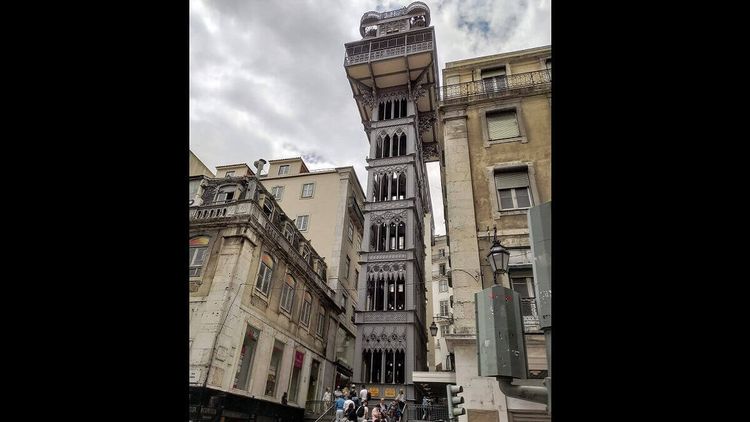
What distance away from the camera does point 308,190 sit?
1366 inches

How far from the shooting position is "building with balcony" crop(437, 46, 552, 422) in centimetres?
1102

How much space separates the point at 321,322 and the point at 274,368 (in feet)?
23.7

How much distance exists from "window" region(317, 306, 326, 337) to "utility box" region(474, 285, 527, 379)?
24065 mm

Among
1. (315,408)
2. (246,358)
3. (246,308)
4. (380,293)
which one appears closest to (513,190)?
(246,308)

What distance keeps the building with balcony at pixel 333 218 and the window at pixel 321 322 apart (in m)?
2.21

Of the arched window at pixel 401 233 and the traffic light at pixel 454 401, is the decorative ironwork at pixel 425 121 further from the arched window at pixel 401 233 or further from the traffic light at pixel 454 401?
the traffic light at pixel 454 401

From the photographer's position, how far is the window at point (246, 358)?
1876cm

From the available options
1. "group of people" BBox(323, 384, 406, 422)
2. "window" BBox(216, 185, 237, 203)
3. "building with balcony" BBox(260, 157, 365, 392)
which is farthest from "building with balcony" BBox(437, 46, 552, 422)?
"building with balcony" BBox(260, 157, 365, 392)

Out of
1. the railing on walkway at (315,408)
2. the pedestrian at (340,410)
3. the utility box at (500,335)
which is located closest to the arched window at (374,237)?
the railing on walkway at (315,408)

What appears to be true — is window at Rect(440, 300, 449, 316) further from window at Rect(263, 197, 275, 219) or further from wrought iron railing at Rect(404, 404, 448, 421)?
window at Rect(263, 197, 275, 219)
